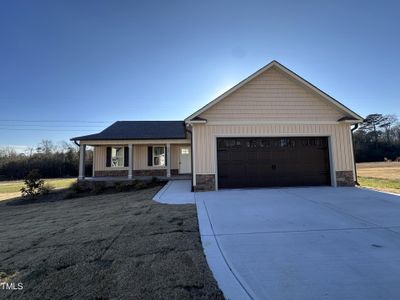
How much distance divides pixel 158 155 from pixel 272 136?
9.16 m

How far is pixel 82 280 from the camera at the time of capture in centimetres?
272

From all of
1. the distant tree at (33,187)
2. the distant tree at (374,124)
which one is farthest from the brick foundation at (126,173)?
the distant tree at (374,124)

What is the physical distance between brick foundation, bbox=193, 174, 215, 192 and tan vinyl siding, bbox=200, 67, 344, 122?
2683mm

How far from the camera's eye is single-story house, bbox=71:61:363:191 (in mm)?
9648

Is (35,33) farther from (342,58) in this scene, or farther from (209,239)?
(342,58)

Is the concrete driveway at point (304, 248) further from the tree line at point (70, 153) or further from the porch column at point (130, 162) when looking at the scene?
the tree line at point (70, 153)

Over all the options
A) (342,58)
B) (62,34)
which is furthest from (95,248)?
(342,58)

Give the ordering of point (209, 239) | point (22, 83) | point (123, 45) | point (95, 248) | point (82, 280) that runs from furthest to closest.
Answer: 1. point (22, 83)
2. point (123, 45)
3. point (209, 239)
4. point (95, 248)
5. point (82, 280)

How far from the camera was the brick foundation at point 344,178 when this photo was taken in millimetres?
9883

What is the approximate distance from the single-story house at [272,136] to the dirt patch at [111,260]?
462cm

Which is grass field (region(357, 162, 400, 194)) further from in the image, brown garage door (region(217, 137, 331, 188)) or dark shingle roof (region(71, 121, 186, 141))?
dark shingle roof (region(71, 121, 186, 141))

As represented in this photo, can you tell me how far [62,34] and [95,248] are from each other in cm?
1111

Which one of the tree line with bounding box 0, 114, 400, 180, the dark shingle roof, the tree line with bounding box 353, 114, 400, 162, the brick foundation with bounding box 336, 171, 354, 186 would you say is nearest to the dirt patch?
the brick foundation with bounding box 336, 171, 354, 186

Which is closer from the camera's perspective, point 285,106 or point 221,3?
point 221,3
